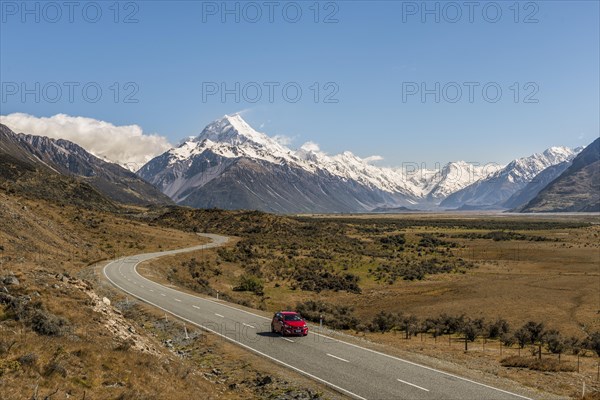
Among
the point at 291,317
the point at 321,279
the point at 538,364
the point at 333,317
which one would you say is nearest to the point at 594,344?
the point at 538,364

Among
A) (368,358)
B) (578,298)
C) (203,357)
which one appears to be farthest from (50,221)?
(578,298)

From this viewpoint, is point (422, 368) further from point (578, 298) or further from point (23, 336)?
point (578, 298)

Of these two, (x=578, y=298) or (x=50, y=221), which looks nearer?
(x=578, y=298)

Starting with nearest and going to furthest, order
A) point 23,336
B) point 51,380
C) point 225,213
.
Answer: point 51,380
point 23,336
point 225,213

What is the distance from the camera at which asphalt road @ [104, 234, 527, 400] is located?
19.4m

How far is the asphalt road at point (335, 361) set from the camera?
19391 millimetres

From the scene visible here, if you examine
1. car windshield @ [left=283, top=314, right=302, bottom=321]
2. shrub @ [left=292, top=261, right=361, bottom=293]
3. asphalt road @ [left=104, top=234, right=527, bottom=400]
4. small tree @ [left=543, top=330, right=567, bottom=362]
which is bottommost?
shrub @ [left=292, top=261, right=361, bottom=293]

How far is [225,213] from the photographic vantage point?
479 feet

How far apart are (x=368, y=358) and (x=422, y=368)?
282 cm

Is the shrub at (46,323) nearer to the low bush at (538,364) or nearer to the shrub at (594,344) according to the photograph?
the low bush at (538,364)

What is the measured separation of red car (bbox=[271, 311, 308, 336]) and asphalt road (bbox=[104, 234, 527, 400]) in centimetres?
43

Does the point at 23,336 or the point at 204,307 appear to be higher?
the point at 23,336

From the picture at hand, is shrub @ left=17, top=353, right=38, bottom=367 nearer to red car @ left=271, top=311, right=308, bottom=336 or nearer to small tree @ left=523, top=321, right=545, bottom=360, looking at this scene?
red car @ left=271, top=311, right=308, bottom=336

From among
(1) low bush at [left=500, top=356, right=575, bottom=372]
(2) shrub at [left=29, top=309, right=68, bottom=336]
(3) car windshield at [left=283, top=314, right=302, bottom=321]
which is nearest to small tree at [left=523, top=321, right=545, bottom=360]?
(1) low bush at [left=500, top=356, right=575, bottom=372]
